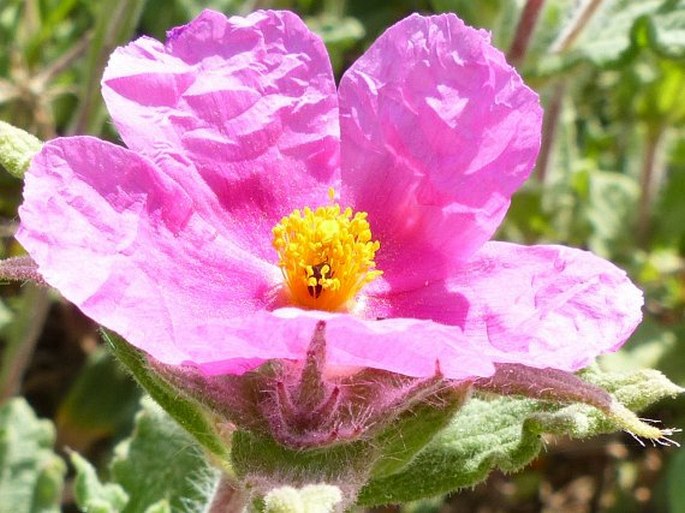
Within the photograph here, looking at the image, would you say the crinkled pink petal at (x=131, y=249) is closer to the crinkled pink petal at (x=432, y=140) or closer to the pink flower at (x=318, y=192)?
the pink flower at (x=318, y=192)

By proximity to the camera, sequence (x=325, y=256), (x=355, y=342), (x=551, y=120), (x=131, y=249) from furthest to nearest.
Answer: (x=551, y=120) < (x=325, y=256) < (x=131, y=249) < (x=355, y=342)

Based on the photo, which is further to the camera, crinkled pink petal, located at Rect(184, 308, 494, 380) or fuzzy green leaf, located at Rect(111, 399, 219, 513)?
fuzzy green leaf, located at Rect(111, 399, 219, 513)

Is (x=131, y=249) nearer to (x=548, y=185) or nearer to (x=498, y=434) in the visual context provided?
(x=498, y=434)

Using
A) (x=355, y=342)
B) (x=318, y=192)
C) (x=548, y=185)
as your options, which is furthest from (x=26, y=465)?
(x=548, y=185)

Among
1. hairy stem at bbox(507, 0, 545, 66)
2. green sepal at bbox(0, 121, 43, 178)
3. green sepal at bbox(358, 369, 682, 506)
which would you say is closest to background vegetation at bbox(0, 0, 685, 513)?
hairy stem at bbox(507, 0, 545, 66)

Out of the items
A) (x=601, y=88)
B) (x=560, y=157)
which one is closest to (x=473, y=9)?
(x=560, y=157)

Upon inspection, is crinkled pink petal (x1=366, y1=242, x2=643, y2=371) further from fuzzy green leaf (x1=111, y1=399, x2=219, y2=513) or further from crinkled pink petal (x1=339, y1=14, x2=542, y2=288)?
fuzzy green leaf (x1=111, y1=399, x2=219, y2=513)
